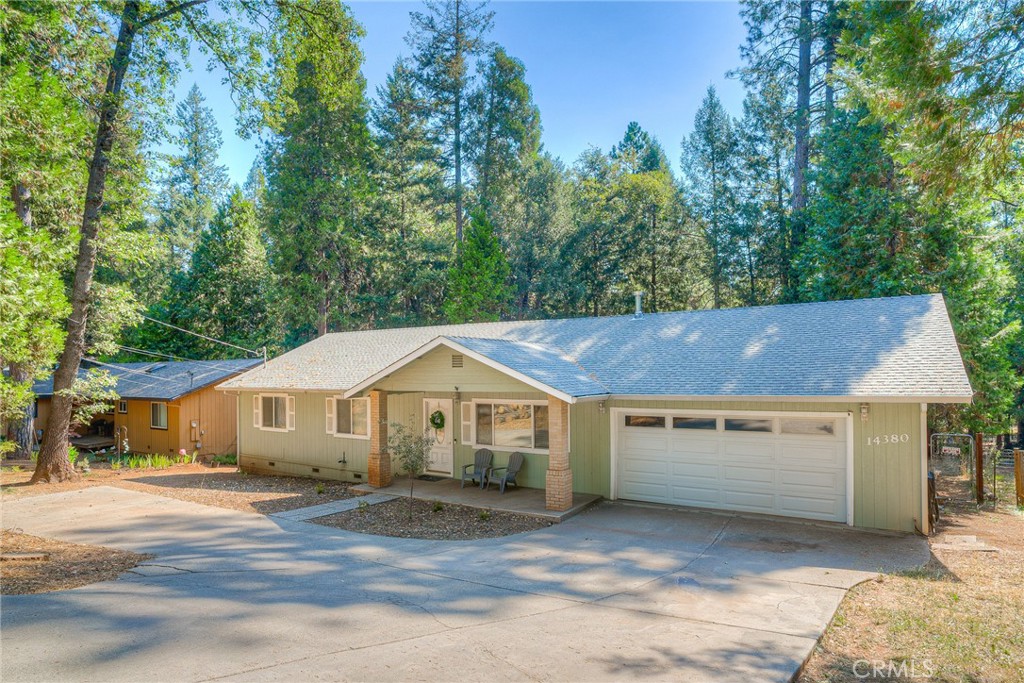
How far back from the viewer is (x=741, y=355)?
11.7 m

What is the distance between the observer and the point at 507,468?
12.7 metres

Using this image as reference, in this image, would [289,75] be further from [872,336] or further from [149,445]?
[872,336]

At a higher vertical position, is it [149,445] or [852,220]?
[852,220]

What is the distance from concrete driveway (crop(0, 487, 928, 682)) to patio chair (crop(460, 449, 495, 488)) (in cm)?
299

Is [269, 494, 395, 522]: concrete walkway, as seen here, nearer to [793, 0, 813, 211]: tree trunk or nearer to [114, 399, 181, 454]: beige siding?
[114, 399, 181, 454]: beige siding

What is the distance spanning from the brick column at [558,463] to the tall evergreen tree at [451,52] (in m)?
19.9

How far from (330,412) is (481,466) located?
503cm

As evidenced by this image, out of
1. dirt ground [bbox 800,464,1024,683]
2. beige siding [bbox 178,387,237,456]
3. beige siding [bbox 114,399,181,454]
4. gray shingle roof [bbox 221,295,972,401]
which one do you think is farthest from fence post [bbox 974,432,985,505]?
beige siding [bbox 114,399,181,454]

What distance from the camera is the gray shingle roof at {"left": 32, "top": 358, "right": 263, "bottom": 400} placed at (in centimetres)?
2009

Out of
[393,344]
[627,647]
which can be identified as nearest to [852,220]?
[393,344]

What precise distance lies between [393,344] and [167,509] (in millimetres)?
7790

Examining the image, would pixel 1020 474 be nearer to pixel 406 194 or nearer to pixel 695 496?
pixel 695 496

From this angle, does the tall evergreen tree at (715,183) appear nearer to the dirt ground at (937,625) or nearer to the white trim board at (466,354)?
the white trim board at (466,354)

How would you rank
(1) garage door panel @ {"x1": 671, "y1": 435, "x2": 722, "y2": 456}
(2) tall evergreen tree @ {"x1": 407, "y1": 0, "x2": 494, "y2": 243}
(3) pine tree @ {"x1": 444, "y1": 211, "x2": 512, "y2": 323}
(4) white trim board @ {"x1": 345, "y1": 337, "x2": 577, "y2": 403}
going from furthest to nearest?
(2) tall evergreen tree @ {"x1": 407, "y1": 0, "x2": 494, "y2": 243} → (3) pine tree @ {"x1": 444, "y1": 211, "x2": 512, "y2": 323} → (1) garage door panel @ {"x1": 671, "y1": 435, "x2": 722, "y2": 456} → (4) white trim board @ {"x1": 345, "y1": 337, "x2": 577, "y2": 403}
